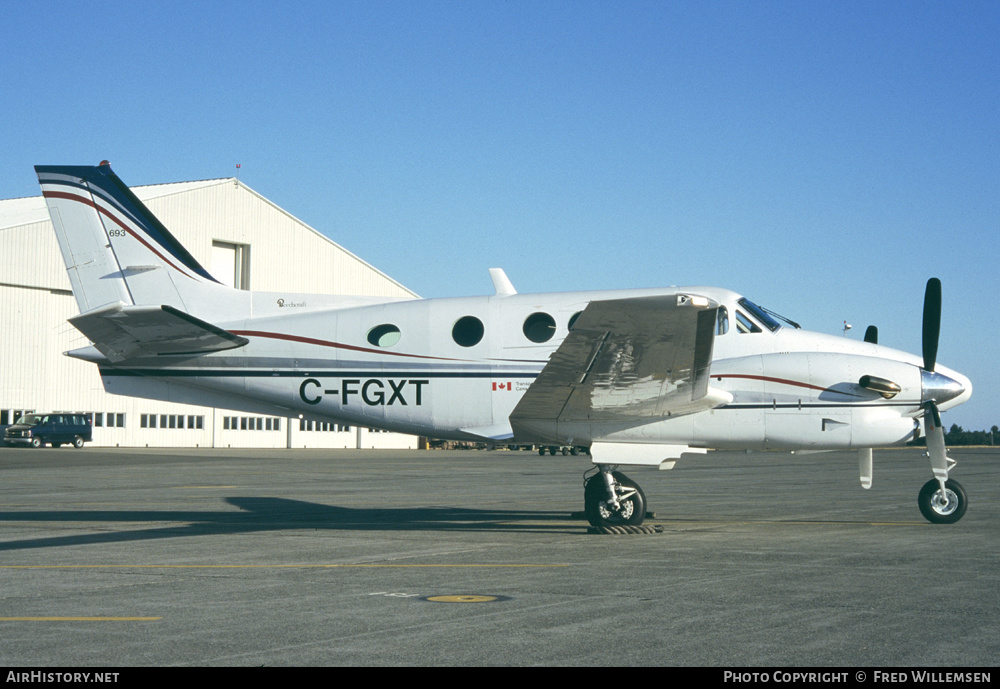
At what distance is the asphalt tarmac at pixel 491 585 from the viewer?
21.3 feet

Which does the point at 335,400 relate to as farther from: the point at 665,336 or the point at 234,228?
the point at 234,228

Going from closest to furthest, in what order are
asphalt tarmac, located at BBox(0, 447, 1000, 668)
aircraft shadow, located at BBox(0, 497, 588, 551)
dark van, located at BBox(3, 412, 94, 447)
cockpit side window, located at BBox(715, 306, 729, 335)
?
asphalt tarmac, located at BBox(0, 447, 1000, 668) < aircraft shadow, located at BBox(0, 497, 588, 551) < cockpit side window, located at BBox(715, 306, 729, 335) < dark van, located at BBox(3, 412, 94, 447)

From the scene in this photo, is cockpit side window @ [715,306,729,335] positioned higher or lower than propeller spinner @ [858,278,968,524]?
higher

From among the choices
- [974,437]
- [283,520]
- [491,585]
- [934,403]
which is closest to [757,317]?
[934,403]

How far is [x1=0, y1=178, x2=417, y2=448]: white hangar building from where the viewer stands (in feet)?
185

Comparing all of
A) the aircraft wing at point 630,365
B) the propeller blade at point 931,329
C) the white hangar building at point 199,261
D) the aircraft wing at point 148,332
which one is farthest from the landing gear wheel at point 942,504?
the white hangar building at point 199,261

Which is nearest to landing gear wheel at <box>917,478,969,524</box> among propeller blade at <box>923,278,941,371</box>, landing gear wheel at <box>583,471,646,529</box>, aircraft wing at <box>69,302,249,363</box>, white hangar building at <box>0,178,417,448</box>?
propeller blade at <box>923,278,941,371</box>

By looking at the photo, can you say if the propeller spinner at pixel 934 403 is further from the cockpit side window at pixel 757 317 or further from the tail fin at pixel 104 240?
the tail fin at pixel 104 240

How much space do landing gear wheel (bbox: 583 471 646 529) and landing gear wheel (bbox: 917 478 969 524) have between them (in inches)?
173

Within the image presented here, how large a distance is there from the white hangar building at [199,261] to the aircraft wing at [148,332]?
36.8 m

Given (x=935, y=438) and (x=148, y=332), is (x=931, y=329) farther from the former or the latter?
(x=148, y=332)

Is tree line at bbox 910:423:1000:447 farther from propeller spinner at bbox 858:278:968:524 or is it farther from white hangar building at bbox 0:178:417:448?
propeller spinner at bbox 858:278:968:524

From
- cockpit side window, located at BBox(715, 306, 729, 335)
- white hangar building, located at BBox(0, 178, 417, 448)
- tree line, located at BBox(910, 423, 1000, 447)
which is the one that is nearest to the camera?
cockpit side window, located at BBox(715, 306, 729, 335)

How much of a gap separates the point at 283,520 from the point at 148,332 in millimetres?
4075
